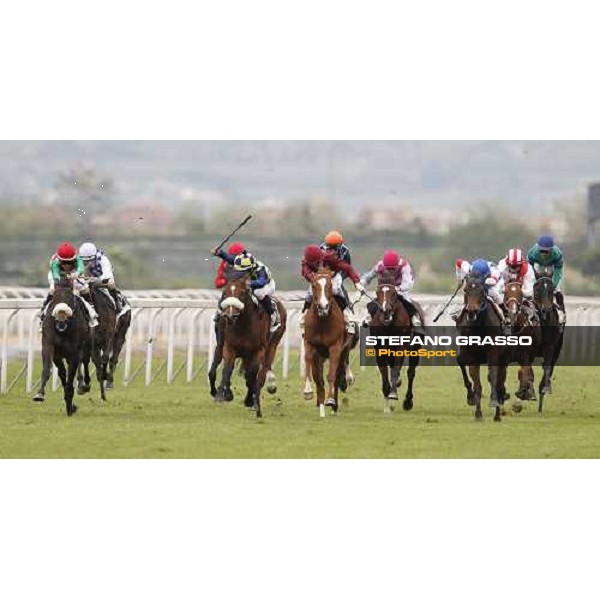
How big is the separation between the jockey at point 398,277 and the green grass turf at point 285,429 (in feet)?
2.65

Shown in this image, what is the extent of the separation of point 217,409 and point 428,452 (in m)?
3.83

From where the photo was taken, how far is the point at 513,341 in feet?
57.1

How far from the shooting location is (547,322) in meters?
18.2

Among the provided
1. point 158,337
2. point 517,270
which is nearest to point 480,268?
point 517,270

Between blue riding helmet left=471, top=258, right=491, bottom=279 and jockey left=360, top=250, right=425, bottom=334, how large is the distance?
2.21 ft

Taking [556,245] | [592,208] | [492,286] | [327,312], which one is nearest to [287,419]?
[327,312]

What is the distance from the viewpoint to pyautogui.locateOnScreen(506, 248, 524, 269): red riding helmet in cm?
1723

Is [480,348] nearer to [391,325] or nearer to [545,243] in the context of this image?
[391,325]

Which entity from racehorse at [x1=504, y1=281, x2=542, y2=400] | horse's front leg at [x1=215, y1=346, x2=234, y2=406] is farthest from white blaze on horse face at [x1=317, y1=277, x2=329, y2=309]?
racehorse at [x1=504, y1=281, x2=542, y2=400]

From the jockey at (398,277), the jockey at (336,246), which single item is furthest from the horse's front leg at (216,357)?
the jockey at (398,277)

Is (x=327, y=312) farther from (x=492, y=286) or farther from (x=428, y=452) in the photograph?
(x=428, y=452)

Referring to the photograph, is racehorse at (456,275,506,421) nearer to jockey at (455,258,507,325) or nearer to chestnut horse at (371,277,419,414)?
jockey at (455,258,507,325)

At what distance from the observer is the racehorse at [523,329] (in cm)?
1730

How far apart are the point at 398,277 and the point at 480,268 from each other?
0.88 metres
